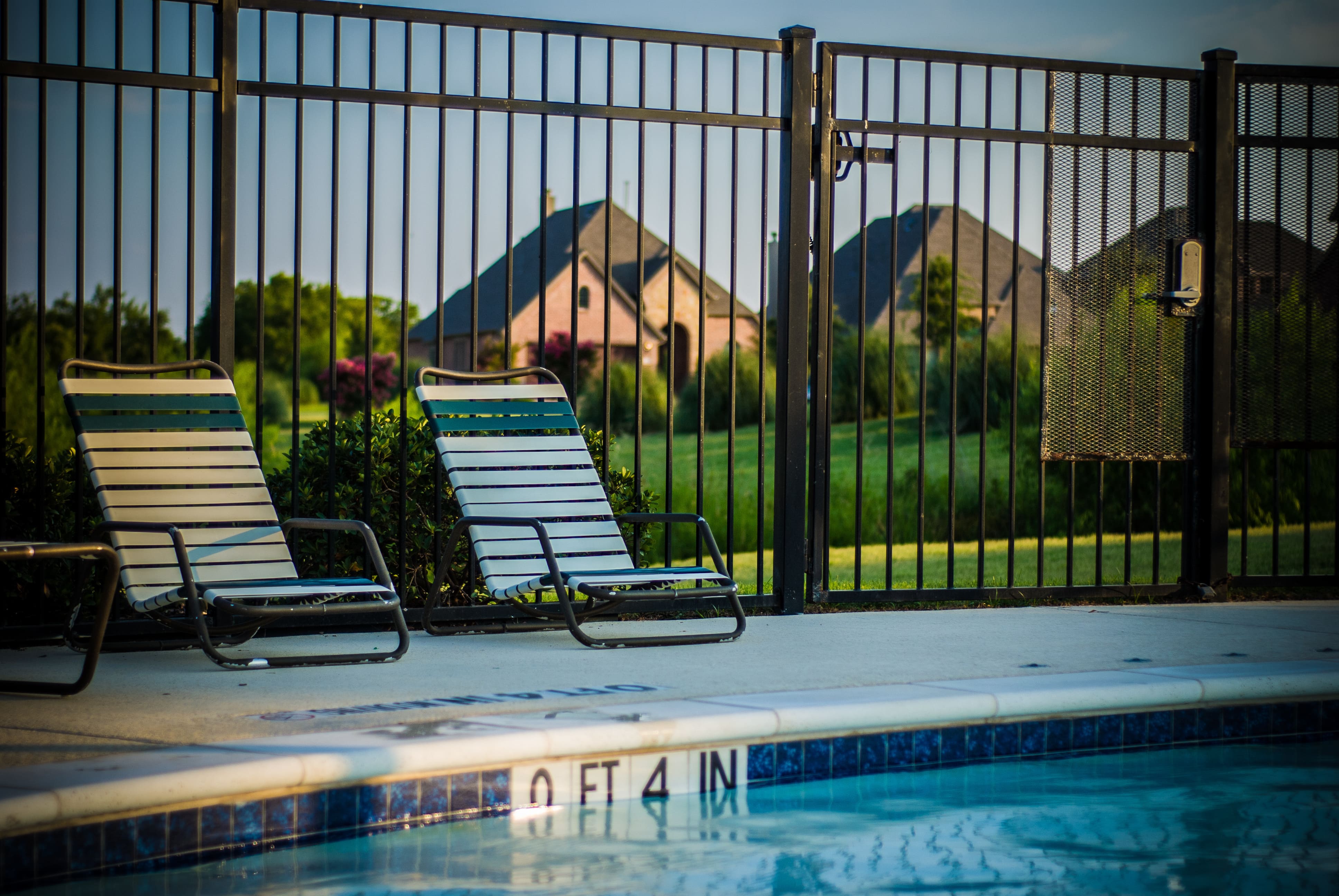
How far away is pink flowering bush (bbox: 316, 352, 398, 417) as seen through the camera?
27.4 m

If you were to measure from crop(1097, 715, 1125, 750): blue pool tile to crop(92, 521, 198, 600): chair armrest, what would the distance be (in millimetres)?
2532

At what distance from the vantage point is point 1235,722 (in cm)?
384

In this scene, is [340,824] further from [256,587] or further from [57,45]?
[57,45]

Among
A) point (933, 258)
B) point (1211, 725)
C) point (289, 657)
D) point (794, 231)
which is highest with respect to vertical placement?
point (933, 258)

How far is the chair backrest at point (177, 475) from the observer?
4.44 m

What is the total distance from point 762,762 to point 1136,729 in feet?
3.74

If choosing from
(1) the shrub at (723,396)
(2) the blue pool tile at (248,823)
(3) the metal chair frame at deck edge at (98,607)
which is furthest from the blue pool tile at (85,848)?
(1) the shrub at (723,396)

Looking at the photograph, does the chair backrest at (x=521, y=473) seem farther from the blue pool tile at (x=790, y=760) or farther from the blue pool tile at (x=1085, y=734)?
the blue pool tile at (x=1085, y=734)

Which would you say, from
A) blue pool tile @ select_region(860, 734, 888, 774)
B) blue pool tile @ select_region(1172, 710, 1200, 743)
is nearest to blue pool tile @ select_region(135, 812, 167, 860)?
blue pool tile @ select_region(860, 734, 888, 774)

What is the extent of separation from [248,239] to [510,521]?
16463mm

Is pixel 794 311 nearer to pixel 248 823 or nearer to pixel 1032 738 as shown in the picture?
pixel 1032 738

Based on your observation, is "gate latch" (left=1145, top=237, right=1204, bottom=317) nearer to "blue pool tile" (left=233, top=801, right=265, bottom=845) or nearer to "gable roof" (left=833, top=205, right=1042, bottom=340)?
"blue pool tile" (left=233, top=801, right=265, bottom=845)

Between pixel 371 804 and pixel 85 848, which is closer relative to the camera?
pixel 85 848

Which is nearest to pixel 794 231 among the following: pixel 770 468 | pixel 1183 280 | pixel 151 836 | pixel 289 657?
pixel 1183 280
